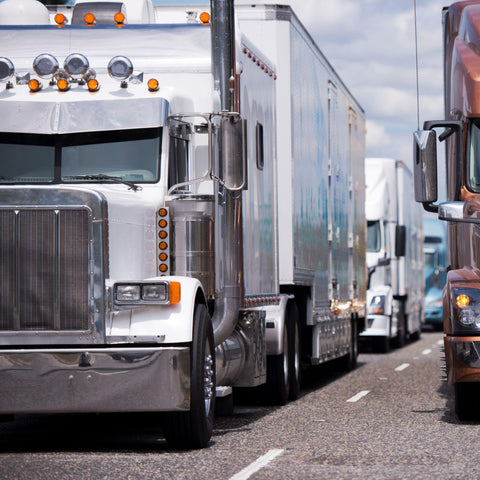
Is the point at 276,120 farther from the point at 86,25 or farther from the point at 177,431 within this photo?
the point at 177,431

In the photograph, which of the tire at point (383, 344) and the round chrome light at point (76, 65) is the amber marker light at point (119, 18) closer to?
the round chrome light at point (76, 65)

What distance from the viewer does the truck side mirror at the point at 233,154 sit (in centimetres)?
1016

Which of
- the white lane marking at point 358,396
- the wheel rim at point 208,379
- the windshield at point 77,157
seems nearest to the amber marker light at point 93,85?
the windshield at point 77,157

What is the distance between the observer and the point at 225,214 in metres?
11.0

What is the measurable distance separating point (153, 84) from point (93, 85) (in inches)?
20.3

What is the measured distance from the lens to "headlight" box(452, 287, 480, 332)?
1126 cm

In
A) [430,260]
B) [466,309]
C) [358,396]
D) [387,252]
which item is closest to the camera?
[466,309]

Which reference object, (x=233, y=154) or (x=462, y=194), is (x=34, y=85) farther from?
(x=462, y=194)

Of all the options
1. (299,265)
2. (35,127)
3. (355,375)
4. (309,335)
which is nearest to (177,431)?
(35,127)

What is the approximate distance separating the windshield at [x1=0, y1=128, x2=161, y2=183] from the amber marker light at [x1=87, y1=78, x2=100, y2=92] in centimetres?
43

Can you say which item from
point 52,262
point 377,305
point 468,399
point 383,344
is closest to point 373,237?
point 377,305

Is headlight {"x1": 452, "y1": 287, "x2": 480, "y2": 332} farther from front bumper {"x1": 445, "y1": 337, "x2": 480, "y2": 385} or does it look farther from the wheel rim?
the wheel rim

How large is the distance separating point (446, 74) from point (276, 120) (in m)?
2.19

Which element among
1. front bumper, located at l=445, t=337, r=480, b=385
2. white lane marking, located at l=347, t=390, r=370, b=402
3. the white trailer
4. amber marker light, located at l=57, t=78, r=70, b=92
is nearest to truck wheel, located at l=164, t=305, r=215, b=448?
amber marker light, located at l=57, t=78, r=70, b=92
